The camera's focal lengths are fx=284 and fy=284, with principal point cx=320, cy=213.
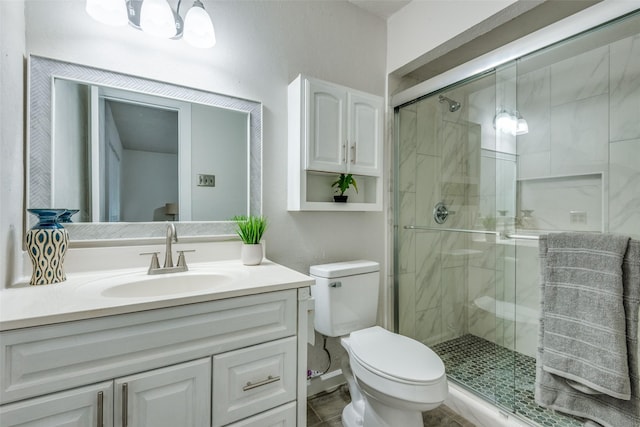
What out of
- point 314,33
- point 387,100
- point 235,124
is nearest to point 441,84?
point 387,100

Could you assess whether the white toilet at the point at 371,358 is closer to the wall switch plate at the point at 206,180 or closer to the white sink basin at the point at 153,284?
the white sink basin at the point at 153,284

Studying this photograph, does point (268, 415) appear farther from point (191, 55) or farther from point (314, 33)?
point (314, 33)

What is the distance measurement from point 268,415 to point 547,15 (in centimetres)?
253

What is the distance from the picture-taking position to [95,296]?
2.91 ft

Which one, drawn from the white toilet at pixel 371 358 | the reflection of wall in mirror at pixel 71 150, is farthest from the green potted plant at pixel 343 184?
the reflection of wall in mirror at pixel 71 150

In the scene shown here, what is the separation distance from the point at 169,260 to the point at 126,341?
1.50 ft

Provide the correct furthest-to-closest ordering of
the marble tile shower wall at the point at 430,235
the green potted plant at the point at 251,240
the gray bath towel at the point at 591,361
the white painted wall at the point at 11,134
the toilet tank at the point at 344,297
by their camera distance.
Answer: the marble tile shower wall at the point at 430,235, the toilet tank at the point at 344,297, the green potted plant at the point at 251,240, the gray bath towel at the point at 591,361, the white painted wall at the point at 11,134

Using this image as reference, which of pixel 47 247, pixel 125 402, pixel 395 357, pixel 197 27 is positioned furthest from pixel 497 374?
pixel 197 27

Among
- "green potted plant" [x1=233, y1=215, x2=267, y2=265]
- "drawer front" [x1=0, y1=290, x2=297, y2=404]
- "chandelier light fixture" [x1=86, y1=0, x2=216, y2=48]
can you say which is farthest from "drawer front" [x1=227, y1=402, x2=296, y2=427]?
"chandelier light fixture" [x1=86, y1=0, x2=216, y2=48]

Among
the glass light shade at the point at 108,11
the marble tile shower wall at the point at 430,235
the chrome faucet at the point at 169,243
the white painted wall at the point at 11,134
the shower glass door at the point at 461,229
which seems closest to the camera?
the white painted wall at the point at 11,134

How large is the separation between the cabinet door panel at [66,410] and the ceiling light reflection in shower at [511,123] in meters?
2.15

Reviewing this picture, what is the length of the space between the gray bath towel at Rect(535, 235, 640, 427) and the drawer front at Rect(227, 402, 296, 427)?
103 centimetres

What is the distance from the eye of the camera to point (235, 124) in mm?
1510

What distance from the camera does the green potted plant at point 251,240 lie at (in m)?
1.38
